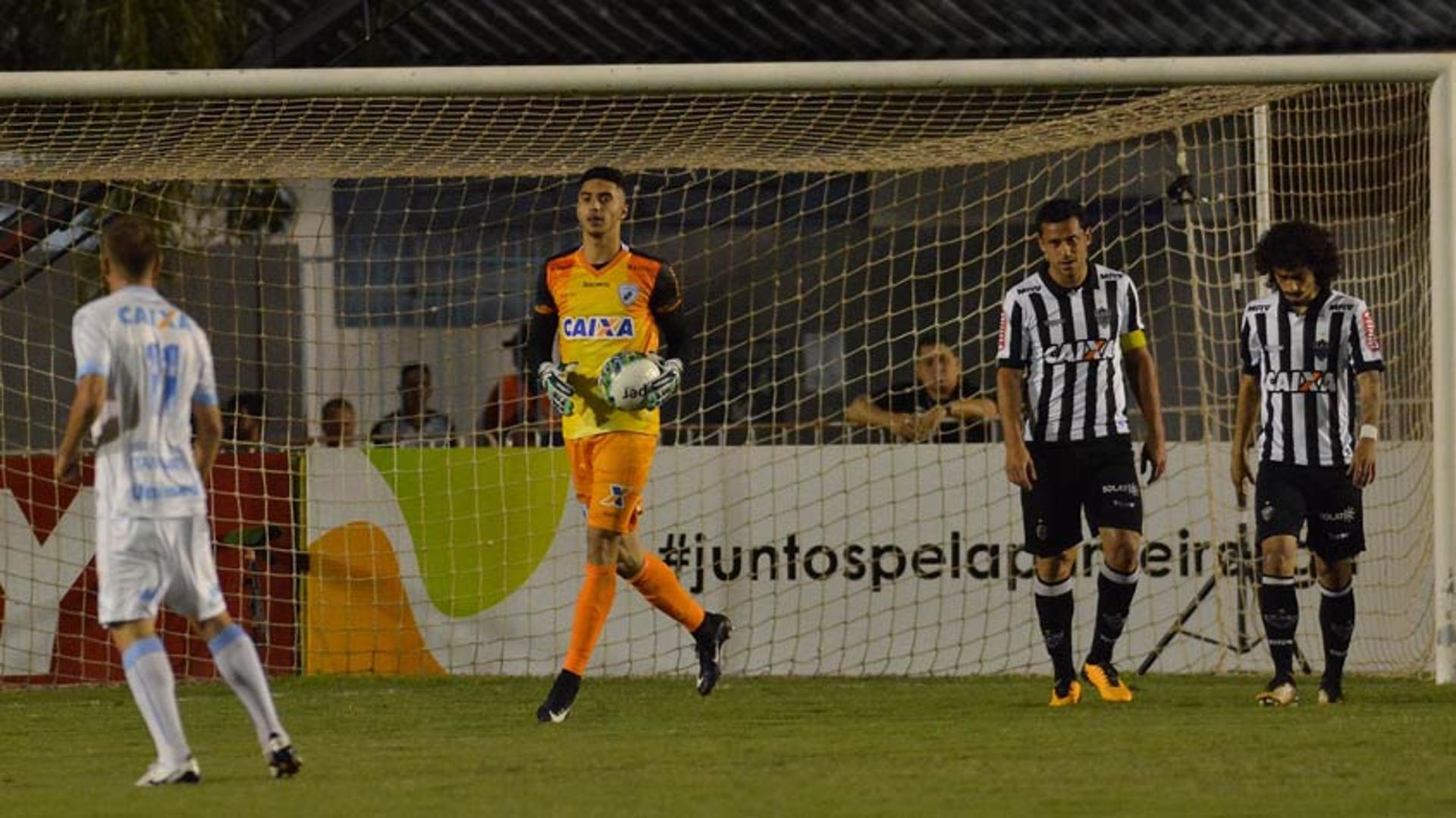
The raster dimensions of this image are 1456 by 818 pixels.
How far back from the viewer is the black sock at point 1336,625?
9.62 m

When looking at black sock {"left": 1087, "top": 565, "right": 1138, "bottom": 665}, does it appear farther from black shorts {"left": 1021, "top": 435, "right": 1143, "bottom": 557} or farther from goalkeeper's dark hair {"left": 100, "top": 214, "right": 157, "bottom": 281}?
goalkeeper's dark hair {"left": 100, "top": 214, "right": 157, "bottom": 281}

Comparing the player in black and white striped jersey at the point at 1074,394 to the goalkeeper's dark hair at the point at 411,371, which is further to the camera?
the goalkeeper's dark hair at the point at 411,371

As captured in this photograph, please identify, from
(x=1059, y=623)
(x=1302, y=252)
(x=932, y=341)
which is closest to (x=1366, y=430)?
(x=1302, y=252)

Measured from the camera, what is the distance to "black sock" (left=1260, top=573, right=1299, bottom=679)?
31.1 feet

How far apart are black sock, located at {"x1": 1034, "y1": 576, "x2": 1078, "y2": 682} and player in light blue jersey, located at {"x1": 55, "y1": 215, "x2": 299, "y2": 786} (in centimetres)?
368

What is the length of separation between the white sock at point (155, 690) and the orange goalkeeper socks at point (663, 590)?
2911 mm

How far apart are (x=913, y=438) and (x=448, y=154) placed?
2.54m

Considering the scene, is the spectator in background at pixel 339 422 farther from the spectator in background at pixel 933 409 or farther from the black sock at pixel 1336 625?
the black sock at pixel 1336 625

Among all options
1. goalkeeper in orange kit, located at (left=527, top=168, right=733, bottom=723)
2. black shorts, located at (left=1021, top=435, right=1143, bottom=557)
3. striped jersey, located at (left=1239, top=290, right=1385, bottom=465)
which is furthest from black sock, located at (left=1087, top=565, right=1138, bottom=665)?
goalkeeper in orange kit, located at (left=527, top=168, right=733, bottom=723)

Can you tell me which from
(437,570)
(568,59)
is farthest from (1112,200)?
(437,570)

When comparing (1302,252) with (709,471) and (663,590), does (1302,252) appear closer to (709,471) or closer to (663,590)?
(663,590)

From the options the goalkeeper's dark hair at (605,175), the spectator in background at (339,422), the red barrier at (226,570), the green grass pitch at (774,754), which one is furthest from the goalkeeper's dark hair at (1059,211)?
the spectator in background at (339,422)

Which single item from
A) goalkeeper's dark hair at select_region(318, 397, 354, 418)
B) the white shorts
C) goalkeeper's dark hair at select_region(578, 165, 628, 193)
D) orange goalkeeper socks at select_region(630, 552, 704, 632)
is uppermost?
goalkeeper's dark hair at select_region(578, 165, 628, 193)

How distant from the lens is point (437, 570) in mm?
12133
